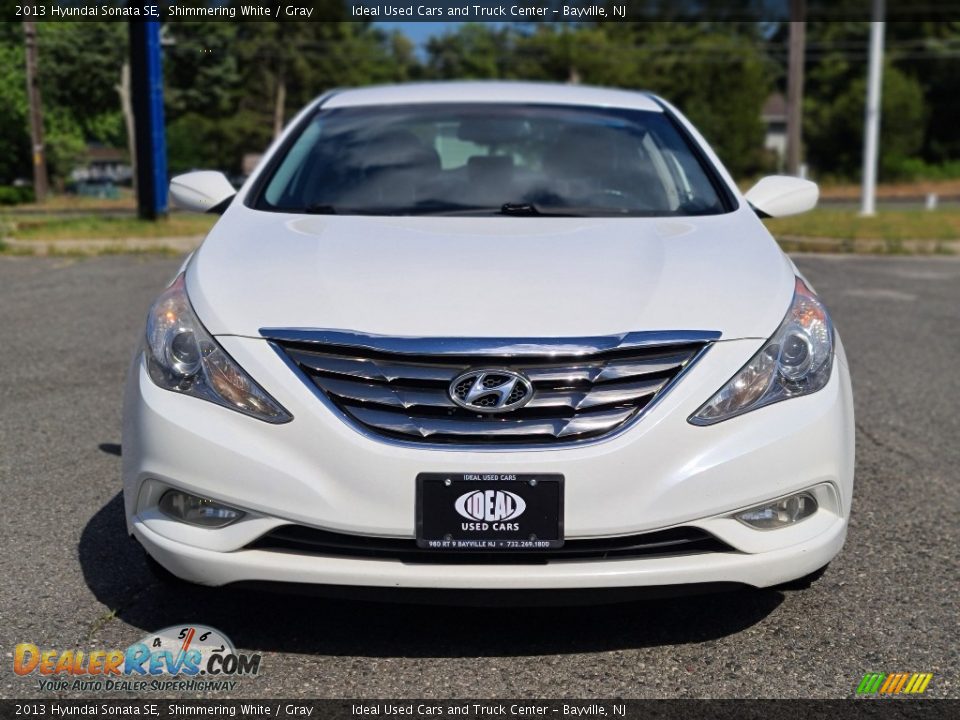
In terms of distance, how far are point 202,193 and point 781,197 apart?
6.33ft

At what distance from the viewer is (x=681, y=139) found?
405 cm

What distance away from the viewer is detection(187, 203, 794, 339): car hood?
259cm

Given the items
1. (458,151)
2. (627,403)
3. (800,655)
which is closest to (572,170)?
(458,151)

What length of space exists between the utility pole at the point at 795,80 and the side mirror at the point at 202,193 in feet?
74.3

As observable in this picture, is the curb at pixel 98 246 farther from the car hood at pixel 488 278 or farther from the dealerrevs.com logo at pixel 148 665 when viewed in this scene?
the dealerrevs.com logo at pixel 148 665

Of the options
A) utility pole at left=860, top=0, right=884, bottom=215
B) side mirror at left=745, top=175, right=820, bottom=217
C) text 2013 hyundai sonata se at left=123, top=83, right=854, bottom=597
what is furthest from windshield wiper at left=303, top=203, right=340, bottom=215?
utility pole at left=860, top=0, right=884, bottom=215

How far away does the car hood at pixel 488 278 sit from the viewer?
259cm

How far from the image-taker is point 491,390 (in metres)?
2.47

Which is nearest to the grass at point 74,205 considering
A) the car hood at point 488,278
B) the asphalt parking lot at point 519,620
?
the asphalt parking lot at point 519,620

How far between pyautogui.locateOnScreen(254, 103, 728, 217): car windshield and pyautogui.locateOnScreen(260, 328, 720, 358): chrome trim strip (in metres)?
1.07

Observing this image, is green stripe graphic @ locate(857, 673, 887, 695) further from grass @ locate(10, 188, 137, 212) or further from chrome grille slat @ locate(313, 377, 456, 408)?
grass @ locate(10, 188, 137, 212)

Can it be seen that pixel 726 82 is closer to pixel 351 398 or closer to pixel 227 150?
pixel 227 150

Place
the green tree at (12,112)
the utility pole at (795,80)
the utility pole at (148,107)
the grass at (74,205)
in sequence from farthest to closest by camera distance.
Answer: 1. the green tree at (12,112)
2. the grass at (74,205)
3. the utility pole at (795,80)
4. the utility pole at (148,107)

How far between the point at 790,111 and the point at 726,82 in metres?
34.3
